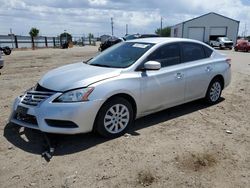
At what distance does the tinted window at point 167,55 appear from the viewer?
496 cm

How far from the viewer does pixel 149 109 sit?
486 centimetres

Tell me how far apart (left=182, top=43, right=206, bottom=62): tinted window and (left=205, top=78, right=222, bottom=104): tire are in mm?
699

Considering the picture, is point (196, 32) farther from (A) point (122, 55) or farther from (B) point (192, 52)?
(A) point (122, 55)

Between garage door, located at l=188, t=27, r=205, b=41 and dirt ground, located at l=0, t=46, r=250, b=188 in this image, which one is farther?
garage door, located at l=188, t=27, r=205, b=41

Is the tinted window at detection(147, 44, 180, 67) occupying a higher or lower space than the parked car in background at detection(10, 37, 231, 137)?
higher

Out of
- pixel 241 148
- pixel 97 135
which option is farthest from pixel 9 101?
pixel 241 148

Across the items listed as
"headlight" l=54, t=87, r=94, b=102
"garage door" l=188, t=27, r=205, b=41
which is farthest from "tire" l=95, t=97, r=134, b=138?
"garage door" l=188, t=27, r=205, b=41

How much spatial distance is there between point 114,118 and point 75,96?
0.78 meters

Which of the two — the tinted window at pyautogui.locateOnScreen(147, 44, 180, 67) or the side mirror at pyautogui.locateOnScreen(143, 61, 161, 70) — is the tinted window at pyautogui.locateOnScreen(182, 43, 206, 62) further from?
the side mirror at pyautogui.locateOnScreen(143, 61, 161, 70)

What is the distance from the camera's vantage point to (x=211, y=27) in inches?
1956

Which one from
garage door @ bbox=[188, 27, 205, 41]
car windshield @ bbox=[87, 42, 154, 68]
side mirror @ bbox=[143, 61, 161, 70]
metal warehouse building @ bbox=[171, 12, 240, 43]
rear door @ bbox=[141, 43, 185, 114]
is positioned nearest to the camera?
side mirror @ bbox=[143, 61, 161, 70]

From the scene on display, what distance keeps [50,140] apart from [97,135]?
75cm

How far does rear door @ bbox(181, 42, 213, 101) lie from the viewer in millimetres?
5473

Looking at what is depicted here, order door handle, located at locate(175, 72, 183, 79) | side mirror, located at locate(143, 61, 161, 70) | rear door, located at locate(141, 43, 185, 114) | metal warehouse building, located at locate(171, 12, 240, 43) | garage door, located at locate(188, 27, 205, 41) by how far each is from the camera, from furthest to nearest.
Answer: garage door, located at locate(188, 27, 205, 41)
metal warehouse building, located at locate(171, 12, 240, 43)
door handle, located at locate(175, 72, 183, 79)
rear door, located at locate(141, 43, 185, 114)
side mirror, located at locate(143, 61, 161, 70)
